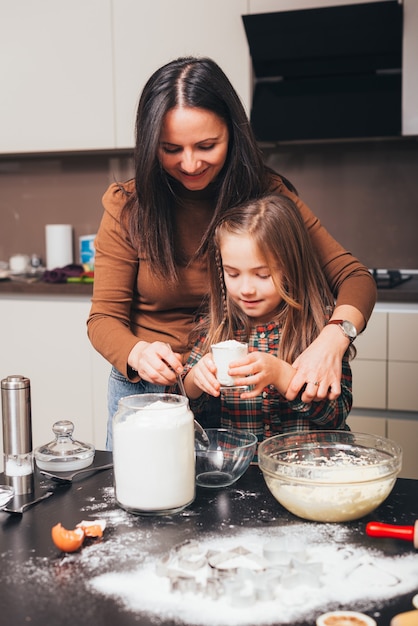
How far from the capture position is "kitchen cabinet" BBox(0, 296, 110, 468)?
9.85 ft

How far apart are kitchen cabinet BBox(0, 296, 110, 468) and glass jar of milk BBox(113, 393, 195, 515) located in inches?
76.1

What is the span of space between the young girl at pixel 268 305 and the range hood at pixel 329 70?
1285mm

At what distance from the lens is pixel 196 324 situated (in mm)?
1702

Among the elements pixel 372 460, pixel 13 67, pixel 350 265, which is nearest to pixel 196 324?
pixel 350 265

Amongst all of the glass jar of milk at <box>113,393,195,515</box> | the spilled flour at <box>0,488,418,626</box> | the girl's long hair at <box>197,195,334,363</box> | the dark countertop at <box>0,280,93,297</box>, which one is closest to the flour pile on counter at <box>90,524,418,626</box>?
the spilled flour at <box>0,488,418,626</box>

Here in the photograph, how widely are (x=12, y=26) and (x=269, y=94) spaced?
3.78 feet

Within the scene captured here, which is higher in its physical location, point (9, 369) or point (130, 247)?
point (130, 247)

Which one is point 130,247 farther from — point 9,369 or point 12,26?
point 12,26

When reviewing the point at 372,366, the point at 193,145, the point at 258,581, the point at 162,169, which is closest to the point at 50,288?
the point at 372,366

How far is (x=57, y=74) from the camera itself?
3.12m

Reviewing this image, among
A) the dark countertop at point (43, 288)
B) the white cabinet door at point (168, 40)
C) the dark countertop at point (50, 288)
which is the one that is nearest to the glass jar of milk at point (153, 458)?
the dark countertop at point (50, 288)

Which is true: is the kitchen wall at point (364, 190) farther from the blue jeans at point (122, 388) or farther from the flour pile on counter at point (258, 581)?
→ the flour pile on counter at point (258, 581)

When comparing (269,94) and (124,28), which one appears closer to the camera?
(269,94)

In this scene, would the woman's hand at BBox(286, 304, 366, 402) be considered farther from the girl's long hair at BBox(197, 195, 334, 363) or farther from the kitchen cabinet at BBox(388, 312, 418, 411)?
the kitchen cabinet at BBox(388, 312, 418, 411)
